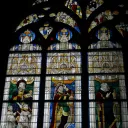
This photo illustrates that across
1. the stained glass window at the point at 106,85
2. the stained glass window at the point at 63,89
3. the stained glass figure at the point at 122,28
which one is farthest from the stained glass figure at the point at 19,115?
the stained glass figure at the point at 122,28

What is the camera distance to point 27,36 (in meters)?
10.2

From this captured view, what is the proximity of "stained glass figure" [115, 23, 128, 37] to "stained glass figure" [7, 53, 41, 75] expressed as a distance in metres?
1.91

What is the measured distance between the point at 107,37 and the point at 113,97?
5.21 ft

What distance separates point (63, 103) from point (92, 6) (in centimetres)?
278

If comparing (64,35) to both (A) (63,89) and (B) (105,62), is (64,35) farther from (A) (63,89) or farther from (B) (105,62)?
(A) (63,89)

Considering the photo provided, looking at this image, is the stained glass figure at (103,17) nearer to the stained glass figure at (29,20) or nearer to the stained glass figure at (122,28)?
the stained glass figure at (122,28)

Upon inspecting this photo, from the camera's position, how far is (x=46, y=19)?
34.5ft

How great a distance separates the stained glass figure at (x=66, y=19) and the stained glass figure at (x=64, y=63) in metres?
0.82

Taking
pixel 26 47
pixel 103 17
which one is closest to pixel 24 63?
pixel 26 47

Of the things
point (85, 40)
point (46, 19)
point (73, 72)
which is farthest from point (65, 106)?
point (46, 19)

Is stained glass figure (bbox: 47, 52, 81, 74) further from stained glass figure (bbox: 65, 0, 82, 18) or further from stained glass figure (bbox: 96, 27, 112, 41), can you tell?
stained glass figure (bbox: 65, 0, 82, 18)

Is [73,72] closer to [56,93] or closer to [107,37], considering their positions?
[56,93]

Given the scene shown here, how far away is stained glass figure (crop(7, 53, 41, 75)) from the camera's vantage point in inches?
377

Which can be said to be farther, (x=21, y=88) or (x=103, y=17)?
(x=103, y=17)
